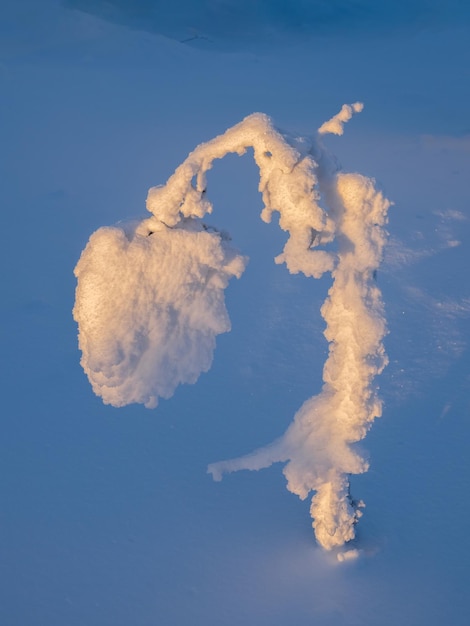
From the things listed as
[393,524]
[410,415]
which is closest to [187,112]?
[410,415]

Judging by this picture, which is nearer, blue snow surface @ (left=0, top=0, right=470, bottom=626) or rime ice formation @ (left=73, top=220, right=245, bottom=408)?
rime ice formation @ (left=73, top=220, right=245, bottom=408)

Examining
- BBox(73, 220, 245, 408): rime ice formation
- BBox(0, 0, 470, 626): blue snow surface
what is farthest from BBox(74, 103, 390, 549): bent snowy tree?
BBox(0, 0, 470, 626): blue snow surface

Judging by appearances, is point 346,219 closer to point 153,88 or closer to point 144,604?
point 144,604

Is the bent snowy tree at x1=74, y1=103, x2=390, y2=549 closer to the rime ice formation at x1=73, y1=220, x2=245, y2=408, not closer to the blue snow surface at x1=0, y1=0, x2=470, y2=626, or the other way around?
the rime ice formation at x1=73, y1=220, x2=245, y2=408

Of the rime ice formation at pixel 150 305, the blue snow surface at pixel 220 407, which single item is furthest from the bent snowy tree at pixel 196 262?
the blue snow surface at pixel 220 407

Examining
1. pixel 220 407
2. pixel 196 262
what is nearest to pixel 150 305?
pixel 196 262
